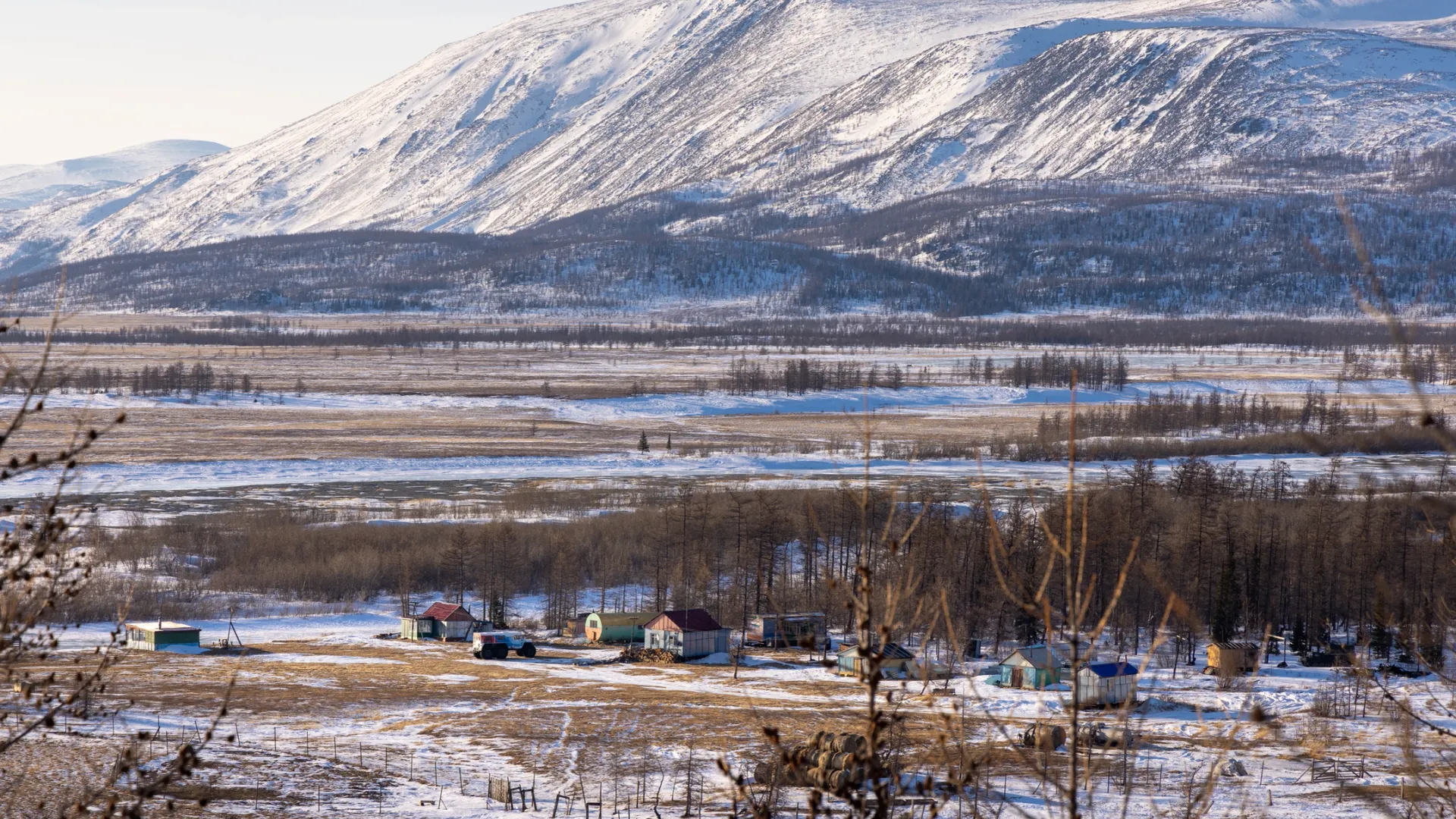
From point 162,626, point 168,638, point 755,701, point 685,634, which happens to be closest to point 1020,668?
point 755,701

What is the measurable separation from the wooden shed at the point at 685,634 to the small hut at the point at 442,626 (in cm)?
672

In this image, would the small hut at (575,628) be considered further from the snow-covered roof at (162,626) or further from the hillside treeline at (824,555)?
the snow-covered roof at (162,626)

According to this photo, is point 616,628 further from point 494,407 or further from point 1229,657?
point 494,407

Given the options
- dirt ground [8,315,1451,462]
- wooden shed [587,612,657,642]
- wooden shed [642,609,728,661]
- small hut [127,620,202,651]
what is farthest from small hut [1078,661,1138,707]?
small hut [127,620,202,651]

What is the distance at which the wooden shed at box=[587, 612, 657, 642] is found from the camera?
5122cm

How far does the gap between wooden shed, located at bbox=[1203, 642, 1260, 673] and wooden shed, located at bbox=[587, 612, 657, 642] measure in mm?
19692

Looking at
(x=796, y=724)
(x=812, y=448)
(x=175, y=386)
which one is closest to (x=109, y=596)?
(x=796, y=724)

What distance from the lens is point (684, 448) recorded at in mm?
85812

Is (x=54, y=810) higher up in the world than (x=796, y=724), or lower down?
higher up

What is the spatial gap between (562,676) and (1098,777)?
63.8ft

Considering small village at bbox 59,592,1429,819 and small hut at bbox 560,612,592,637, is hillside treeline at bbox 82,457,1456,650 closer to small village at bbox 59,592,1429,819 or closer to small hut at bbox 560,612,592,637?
small hut at bbox 560,612,592,637

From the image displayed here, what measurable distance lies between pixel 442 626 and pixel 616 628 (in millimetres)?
6354

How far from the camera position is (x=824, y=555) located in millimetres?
54812

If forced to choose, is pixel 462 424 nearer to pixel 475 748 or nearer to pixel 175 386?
pixel 175 386
